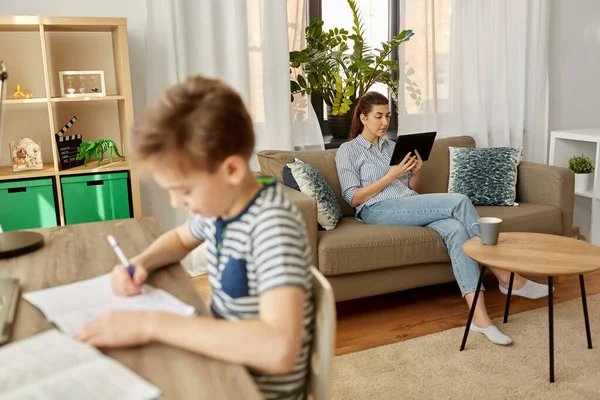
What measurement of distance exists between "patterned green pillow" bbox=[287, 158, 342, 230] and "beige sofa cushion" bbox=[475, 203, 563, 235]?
0.82 m

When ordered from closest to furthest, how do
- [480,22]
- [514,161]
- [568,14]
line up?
[514,161] < [480,22] < [568,14]

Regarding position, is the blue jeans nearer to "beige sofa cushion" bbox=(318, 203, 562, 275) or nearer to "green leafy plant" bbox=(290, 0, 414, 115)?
"beige sofa cushion" bbox=(318, 203, 562, 275)

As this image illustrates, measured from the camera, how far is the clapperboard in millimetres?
2910

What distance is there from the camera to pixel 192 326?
33.9 inches

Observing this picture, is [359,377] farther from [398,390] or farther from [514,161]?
[514,161]

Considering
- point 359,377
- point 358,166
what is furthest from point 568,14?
point 359,377

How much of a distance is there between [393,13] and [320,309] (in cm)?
332

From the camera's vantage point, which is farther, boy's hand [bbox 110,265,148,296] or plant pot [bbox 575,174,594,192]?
plant pot [bbox 575,174,594,192]

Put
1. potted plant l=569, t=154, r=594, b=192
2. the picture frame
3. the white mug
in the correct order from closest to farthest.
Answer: the white mug → the picture frame → potted plant l=569, t=154, r=594, b=192

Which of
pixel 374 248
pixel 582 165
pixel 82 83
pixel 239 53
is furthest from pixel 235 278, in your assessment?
pixel 582 165

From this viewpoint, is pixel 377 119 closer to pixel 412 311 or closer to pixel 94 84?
pixel 412 311

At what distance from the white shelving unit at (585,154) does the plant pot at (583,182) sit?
28 millimetres

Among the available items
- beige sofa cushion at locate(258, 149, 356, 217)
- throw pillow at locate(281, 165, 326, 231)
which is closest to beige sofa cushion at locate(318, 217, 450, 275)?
throw pillow at locate(281, 165, 326, 231)

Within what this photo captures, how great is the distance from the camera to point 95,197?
115 inches
